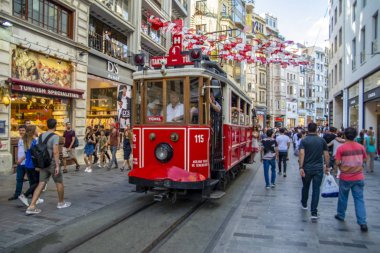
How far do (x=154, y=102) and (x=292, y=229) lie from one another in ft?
12.8

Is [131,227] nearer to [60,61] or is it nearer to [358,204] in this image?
[358,204]

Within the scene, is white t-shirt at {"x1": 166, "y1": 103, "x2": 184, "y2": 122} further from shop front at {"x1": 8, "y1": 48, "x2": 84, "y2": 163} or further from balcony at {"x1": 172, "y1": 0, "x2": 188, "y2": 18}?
balcony at {"x1": 172, "y1": 0, "x2": 188, "y2": 18}

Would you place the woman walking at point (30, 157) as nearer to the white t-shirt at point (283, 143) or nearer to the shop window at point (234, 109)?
the shop window at point (234, 109)

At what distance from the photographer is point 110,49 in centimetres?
1930

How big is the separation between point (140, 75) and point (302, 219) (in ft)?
15.2

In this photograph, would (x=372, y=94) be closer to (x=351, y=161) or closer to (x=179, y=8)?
(x=351, y=161)

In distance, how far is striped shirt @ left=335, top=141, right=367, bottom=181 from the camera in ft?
19.1

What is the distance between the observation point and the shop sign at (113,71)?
59.5 feet

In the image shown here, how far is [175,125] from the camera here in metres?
7.05

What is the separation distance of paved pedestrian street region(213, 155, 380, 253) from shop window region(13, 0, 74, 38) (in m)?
10.7

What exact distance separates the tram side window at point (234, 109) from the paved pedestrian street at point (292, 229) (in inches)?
88.6

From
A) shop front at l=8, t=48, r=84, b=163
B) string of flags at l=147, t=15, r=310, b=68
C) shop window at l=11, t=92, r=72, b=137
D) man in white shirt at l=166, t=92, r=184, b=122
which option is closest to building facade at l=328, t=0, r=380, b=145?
string of flags at l=147, t=15, r=310, b=68

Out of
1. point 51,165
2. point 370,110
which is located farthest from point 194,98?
point 370,110

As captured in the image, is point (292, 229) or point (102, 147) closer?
point (292, 229)
